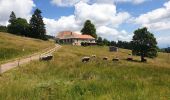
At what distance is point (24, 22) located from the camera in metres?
146

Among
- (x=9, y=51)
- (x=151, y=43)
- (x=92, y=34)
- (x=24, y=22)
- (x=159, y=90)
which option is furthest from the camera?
(x=92, y=34)

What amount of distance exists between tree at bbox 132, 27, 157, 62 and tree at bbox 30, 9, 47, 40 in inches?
1872

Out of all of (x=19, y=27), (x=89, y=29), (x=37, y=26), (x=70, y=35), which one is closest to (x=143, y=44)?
(x=37, y=26)

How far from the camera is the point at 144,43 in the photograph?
9475 cm

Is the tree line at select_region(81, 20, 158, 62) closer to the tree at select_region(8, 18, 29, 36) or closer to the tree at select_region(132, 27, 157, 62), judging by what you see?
the tree at select_region(132, 27, 157, 62)

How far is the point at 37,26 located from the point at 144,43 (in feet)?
171

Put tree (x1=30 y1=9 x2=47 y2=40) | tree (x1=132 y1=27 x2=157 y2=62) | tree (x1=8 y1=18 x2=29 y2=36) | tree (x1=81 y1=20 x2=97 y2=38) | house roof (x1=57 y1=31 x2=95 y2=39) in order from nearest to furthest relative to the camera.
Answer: tree (x1=132 y1=27 x2=157 y2=62)
tree (x1=30 y1=9 x2=47 y2=40)
tree (x1=8 y1=18 x2=29 y2=36)
house roof (x1=57 y1=31 x2=95 y2=39)
tree (x1=81 y1=20 x2=97 y2=38)

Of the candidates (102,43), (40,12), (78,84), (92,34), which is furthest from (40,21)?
(78,84)

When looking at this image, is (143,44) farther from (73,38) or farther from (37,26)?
(73,38)

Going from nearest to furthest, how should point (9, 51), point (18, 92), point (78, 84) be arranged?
point (18, 92)
point (78, 84)
point (9, 51)

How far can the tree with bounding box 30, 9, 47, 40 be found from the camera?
131000mm

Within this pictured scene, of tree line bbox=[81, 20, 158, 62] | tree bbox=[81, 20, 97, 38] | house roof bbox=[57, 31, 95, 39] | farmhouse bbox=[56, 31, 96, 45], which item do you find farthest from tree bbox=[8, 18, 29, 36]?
tree line bbox=[81, 20, 158, 62]

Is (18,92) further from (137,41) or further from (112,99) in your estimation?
(137,41)

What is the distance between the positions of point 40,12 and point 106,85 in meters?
121
